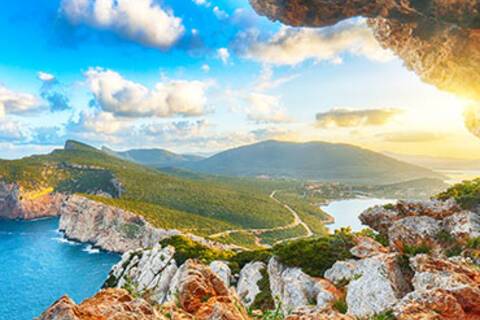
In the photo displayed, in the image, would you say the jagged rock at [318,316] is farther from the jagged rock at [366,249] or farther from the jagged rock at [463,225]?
the jagged rock at [463,225]

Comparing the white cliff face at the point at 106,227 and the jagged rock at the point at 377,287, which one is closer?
the jagged rock at the point at 377,287

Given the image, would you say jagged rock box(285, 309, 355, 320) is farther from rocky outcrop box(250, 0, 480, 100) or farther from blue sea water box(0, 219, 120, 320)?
blue sea water box(0, 219, 120, 320)

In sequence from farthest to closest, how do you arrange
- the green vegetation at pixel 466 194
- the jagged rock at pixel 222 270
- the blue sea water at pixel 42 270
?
the blue sea water at pixel 42 270, the jagged rock at pixel 222 270, the green vegetation at pixel 466 194

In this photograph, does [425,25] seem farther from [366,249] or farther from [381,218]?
[366,249]

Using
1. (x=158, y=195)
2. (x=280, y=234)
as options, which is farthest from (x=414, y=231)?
(x=158, y=195)

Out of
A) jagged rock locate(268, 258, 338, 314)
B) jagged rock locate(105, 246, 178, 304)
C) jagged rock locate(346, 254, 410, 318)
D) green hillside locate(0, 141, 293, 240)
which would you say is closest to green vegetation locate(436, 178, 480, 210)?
jagged rock locate(346, 254, 410, 318)

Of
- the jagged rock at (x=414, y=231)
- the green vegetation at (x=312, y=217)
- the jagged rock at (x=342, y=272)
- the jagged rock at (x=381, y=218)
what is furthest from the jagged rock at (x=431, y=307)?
the green vegetation at (x=312, y=217)

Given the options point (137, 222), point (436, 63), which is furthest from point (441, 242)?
point (137, 222)

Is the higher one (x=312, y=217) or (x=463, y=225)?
(x=463, y=225)
